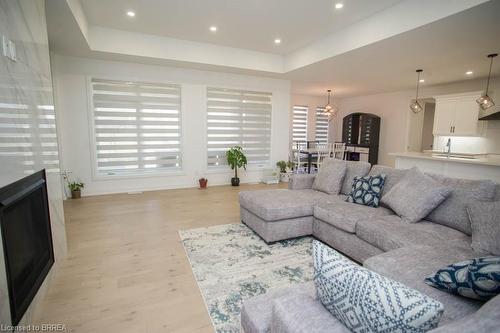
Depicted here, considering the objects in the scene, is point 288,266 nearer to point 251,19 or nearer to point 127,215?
point 127,215

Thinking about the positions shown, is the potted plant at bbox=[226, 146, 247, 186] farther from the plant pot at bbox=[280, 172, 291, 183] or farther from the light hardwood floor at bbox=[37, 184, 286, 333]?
the light hardwood floor at bbox=[37, 184, 286, 333]

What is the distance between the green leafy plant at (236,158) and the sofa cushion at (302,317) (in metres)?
4.90

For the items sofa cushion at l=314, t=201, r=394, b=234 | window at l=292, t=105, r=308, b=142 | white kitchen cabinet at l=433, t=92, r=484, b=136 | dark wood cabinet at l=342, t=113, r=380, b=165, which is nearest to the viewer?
sofa cushion at l=314, t=201, r=394, b=234

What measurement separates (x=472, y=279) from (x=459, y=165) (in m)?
3.84

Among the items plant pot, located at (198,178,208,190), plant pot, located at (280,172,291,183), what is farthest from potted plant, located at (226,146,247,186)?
plant pot, located at (280,172,291,183)

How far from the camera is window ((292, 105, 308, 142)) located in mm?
9320

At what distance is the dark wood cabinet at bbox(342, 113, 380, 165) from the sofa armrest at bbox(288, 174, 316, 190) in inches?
209

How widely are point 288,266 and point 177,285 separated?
1.02m

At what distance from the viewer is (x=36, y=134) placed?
6.66 ft

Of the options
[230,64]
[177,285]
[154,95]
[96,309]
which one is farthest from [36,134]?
[230,64]

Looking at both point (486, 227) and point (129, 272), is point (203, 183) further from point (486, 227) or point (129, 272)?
point (486, 227)

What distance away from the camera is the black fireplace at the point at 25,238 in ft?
4.79

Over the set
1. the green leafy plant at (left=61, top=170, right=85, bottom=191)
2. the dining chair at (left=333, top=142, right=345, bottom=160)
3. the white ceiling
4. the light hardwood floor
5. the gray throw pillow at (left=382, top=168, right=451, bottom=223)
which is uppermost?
the white ceiling

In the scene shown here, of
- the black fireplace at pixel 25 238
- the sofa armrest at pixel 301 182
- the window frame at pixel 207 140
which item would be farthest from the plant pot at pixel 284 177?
the black fireplace at pixel 25 238
